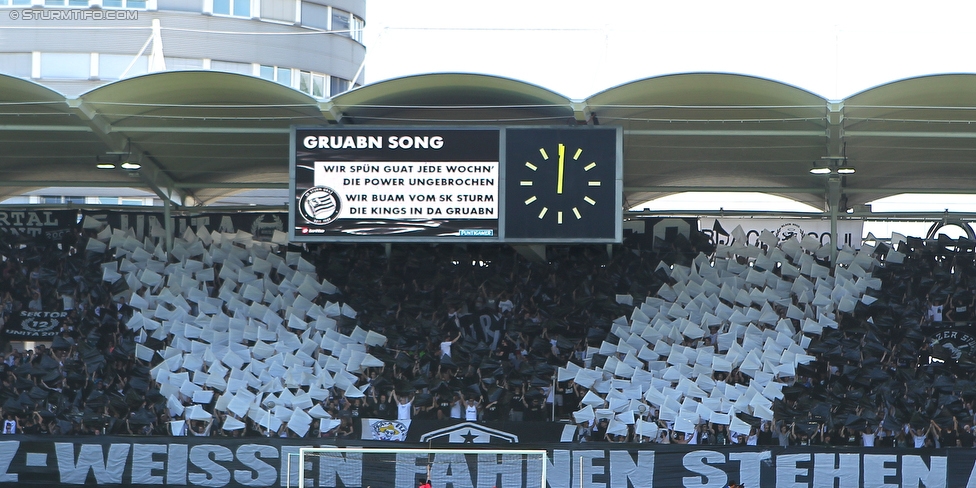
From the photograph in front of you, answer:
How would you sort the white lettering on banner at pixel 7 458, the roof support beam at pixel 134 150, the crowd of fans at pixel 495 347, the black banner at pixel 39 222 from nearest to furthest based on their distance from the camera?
the roof support beam at pixel 134 150
the white lettering on banner at pixel 7 458
the crowd of fans at pixel 495 347
the black banner at pixel 39 222

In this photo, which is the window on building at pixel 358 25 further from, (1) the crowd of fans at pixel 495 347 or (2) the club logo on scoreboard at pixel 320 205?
(2) the club logo on scoreboard at pixel 320 205

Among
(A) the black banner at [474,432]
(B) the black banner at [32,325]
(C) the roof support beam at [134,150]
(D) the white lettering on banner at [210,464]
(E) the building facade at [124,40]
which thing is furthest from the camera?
(E) the building facade at [124,40]

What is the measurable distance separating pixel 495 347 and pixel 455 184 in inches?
198

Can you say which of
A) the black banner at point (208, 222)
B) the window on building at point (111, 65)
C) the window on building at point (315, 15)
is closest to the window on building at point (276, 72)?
the window on building at point (315, 15)

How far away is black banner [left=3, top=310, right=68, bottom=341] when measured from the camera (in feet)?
69.4

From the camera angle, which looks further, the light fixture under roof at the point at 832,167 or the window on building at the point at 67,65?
the window on building at the point at 67,65

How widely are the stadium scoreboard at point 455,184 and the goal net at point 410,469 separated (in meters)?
3.25

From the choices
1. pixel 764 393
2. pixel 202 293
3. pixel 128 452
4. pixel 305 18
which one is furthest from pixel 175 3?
pixel 764 393

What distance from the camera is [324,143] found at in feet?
53.7

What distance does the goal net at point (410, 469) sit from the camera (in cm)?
1703

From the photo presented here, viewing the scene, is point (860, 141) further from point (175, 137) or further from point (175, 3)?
point (175, 3)

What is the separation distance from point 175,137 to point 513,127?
580 cm
